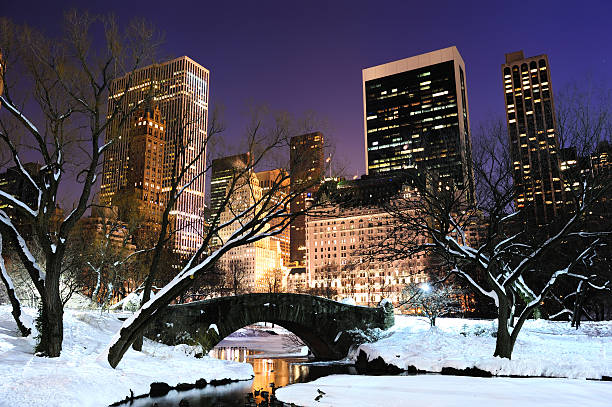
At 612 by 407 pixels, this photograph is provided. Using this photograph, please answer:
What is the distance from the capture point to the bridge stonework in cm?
2306

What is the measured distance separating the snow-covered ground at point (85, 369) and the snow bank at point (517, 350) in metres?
9.67

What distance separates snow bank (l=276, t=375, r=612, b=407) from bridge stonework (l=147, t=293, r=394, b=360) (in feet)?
28.2

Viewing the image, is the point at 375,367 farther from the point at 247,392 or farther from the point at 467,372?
the point at 247,392

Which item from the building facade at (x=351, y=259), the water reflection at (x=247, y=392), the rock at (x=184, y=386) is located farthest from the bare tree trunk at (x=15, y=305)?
the building facade at (x=351, y=259)

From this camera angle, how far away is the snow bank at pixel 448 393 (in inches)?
492

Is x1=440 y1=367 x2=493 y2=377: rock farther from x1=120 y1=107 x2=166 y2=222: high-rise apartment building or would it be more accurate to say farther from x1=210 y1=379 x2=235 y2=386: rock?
x1=120 y1=107 x2=166 y2=222: high-rise apartment building

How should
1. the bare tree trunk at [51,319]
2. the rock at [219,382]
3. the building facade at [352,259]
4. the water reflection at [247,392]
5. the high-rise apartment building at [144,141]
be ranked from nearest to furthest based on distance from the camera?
the bare tree trunk at [51,319] < the water reflection at [247,392] < the rock at [219,382] < the high-rise apartment building at [144,141] < the building facade at [352,259]

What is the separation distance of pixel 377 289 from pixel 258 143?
160 m

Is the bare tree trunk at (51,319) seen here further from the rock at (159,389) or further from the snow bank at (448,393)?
the snow bank at (448,393)

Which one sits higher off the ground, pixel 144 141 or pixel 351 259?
pixel 144 141

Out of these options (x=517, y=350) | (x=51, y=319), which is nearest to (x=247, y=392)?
(x=51, y=319)

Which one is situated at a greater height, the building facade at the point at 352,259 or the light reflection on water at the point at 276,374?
the building facade at the point at 352,259

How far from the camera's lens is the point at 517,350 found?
23.9 metres

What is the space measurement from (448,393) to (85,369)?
37.0ft
